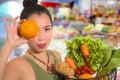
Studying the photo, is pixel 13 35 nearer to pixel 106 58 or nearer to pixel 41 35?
pixel 41 35

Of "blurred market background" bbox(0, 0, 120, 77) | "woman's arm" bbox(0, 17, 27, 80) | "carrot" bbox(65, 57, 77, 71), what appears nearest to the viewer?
"woman's arm" bbox(0, 17, 27, 80)

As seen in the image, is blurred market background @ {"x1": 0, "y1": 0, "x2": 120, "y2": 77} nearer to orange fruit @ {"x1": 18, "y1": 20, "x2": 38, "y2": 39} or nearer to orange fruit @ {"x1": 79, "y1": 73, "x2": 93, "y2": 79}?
orange fruit @ {"x1": 79, "y1": 73, "x2": 93, "y2": 79}

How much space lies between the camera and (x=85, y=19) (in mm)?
5113

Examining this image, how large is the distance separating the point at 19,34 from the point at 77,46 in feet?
1.38

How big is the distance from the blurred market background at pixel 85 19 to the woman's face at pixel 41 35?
1.47 m

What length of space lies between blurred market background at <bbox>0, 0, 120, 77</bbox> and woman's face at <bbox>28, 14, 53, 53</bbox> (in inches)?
57.8

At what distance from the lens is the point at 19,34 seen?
1.10 m

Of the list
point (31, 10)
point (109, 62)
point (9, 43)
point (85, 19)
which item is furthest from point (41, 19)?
point (85, 19)

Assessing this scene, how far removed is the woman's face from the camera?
124 centimetres

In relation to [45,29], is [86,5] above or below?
below

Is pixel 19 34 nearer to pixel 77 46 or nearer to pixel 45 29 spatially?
pixel 45 29

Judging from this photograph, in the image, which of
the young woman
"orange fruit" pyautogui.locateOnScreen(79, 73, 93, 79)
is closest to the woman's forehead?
the young woman

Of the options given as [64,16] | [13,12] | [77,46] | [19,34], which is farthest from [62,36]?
[19,34]

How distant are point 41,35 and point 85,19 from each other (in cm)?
394
